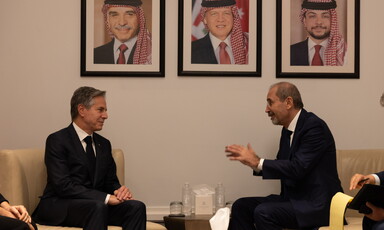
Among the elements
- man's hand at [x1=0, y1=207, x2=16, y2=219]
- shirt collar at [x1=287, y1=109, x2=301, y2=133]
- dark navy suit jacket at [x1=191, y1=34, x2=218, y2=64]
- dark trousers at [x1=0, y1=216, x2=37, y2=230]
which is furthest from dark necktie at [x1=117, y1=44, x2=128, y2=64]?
dark trousers at [x1=0, y1=216, x2=37, y2=230]

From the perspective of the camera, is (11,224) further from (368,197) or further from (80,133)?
(368,197)

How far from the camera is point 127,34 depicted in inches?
239

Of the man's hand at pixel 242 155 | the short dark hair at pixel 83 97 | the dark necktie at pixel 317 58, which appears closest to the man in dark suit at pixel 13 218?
the short dark hair at pixel 83 97

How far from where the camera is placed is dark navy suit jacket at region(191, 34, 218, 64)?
6105 mm

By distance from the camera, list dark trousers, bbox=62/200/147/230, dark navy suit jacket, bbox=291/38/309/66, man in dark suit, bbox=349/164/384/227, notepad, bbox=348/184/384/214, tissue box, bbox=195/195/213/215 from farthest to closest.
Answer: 1. dark navy suit jacket, bbox=291/38/309/66
2. tissue box, bbox=195/195/213/215
3. dark trousers, bbox=62/200/147/230
4. man in dark suit, bbox=349/164/384/227
5. notepad, bbox=348/184/384/214

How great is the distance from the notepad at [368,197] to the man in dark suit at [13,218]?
1997 mm

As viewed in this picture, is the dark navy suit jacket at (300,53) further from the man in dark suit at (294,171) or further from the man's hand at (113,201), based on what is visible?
the man's hand at (113,201)

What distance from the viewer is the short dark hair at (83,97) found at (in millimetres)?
5500

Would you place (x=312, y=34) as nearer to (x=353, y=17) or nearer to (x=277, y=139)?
(x=353, y=17)

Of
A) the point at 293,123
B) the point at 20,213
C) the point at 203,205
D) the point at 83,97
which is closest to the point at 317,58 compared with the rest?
the point at 293,123

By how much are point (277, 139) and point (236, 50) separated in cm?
88

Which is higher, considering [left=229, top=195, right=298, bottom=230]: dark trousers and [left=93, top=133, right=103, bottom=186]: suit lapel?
[left=93, top=133, right=103, bottom=186]: suit lapel

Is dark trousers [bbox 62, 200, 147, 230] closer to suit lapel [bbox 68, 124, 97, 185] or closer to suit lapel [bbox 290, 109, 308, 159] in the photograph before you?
suit lapel [bbox 68, 124, 97, 185]

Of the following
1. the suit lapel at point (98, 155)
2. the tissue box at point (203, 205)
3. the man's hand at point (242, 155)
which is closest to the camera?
the man's hand at point (242, 155)
